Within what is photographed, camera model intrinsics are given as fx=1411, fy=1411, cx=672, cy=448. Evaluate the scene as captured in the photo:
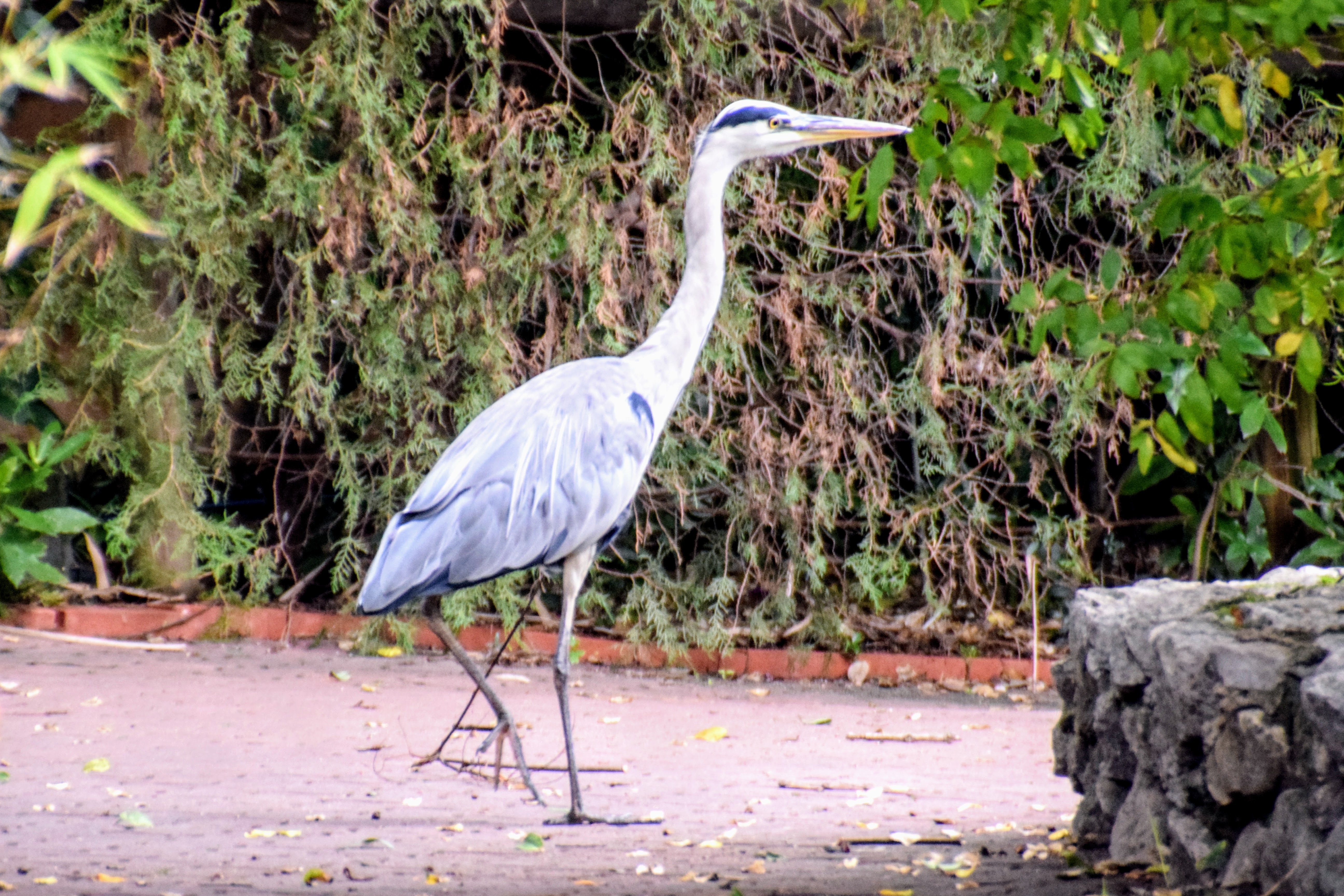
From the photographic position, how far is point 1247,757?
8.63 feet

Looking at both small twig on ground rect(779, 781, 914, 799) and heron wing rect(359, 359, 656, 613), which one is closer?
heron wing rect(359, 359, 656, 613)

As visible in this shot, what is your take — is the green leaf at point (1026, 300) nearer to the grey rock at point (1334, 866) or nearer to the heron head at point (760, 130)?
the grey rock at point (1334, 866)

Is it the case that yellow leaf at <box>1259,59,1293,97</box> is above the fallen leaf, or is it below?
above

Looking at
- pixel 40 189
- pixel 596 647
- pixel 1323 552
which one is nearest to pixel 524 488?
pixel 596 647

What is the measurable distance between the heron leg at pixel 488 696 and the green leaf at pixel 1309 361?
2.53 m

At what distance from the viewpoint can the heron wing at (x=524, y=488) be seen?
4301mm

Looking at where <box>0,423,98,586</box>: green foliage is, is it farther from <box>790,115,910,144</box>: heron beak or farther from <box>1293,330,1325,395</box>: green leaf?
<box>1293,330,1325,395</box>: green leaf

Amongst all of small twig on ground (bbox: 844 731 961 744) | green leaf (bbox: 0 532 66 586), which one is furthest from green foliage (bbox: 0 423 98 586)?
small twig on ground (bbox: 844 731 961 744)

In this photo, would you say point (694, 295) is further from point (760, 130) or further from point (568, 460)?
point (568, 460)

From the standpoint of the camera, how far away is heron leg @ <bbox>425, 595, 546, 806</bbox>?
423 centimetres

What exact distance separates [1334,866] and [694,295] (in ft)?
9.96

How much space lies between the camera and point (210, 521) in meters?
6.94

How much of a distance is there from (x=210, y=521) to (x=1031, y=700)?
4039 millimetres

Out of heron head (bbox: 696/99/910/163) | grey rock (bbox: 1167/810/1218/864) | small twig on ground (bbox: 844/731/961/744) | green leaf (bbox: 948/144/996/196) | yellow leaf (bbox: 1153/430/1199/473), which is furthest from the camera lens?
small twig on ground (bbox: 844/731/961/744)
